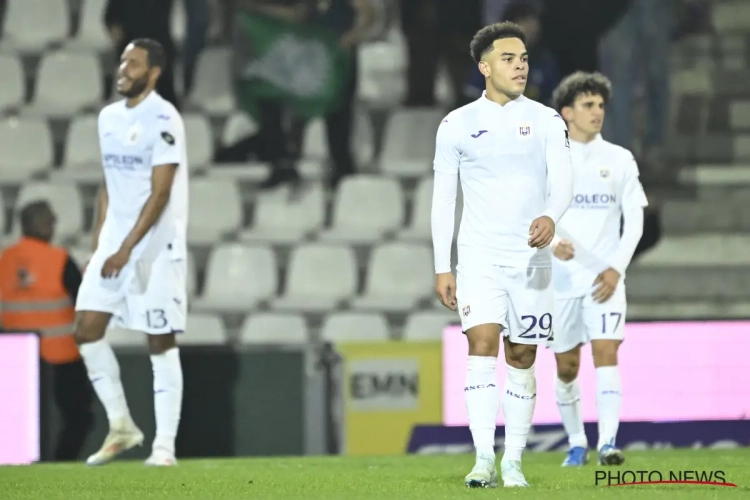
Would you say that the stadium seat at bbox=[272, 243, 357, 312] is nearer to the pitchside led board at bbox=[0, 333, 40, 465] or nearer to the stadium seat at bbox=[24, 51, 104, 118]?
the stadium seat at bbox=[24, 51, 104, 118]

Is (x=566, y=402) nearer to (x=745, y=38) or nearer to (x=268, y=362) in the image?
(x=268, y=362)

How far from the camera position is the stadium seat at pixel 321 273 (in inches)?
400

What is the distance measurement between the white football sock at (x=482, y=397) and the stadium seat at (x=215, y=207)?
5.36 m

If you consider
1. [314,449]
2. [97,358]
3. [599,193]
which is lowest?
[314,449]

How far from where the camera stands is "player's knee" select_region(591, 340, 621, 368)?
6.98 m

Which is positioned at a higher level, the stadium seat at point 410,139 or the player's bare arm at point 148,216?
the stadium seat at point 410,139

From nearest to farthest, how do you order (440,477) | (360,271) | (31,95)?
(440,477), (360,271), (31,95)

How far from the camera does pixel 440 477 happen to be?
5.85m

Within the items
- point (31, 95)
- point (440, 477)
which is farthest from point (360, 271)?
point (440, 477)

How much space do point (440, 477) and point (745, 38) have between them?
694cm

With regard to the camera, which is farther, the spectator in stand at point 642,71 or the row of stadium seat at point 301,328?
the spectator in stand at point 642,71

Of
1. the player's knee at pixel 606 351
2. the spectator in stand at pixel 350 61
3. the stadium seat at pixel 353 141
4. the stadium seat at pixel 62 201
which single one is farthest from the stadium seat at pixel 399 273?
the player's knee at pixel 606 351

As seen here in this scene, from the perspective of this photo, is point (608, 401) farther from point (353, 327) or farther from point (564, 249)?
point (353, 327)

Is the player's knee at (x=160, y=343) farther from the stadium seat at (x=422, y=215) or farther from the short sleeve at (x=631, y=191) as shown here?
the stadium seat at (x=422, y=215)
